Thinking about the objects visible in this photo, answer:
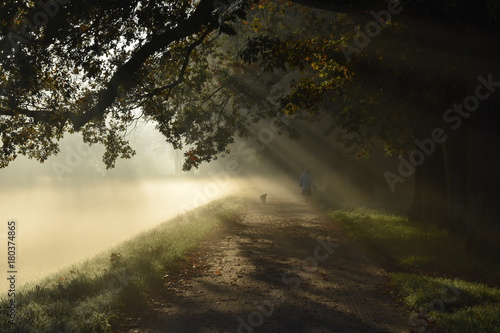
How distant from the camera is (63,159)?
118 m

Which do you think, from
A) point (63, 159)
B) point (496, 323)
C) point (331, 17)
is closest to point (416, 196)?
point (331, 17)

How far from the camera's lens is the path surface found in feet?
19.6

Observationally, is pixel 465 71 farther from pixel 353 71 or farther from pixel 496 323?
pixel 496 323

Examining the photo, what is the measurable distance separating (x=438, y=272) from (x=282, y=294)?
3876 mm

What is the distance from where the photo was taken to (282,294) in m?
7.48

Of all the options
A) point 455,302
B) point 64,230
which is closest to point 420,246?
point 455,302

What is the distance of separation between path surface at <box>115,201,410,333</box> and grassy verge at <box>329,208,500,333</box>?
18.0 inches

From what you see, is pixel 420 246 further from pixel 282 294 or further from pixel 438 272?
pixel 282 294

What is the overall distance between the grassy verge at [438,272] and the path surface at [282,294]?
18.0 inches

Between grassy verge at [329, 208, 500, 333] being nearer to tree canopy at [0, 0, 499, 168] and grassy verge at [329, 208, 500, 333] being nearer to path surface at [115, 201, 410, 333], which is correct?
path surface at [115, 201, 410, 333]

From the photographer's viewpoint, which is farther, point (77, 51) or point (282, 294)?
point (77, 51)

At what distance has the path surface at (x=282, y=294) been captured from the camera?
597 cm

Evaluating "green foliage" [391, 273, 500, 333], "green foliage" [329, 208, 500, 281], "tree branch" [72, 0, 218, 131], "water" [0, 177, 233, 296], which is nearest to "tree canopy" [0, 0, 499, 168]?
"tree branch" [72, 0, 218, 131]

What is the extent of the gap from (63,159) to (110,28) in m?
118
